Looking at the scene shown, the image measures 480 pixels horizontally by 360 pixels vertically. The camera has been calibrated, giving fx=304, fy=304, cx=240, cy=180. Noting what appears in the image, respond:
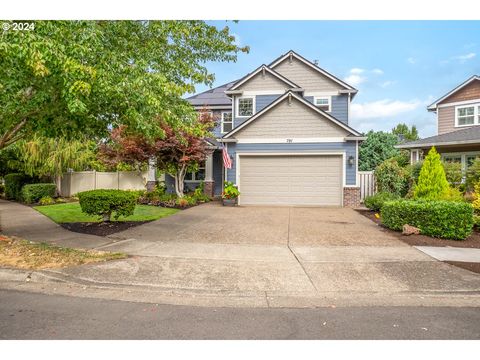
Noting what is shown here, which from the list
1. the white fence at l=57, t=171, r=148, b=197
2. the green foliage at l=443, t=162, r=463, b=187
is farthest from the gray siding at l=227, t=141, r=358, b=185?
the white fence at l=57, t=171, r=148, b=197

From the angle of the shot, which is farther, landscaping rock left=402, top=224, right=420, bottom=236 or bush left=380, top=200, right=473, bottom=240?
landscaping rock left=402, top=224, right=420, bottom=236

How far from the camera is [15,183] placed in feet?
65.6

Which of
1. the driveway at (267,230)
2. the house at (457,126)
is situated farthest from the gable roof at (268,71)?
the driveway at (267,230)

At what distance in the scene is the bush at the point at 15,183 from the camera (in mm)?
19812

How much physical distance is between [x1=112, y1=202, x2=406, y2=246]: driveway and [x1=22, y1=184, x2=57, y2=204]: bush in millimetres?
10432

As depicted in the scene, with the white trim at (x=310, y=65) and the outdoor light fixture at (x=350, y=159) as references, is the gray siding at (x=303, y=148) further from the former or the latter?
the white trim at (x=310, y=65)

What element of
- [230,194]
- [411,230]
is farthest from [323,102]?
[411,230]

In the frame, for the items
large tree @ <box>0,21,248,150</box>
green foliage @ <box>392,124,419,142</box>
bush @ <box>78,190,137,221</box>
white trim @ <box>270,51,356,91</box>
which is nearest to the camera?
large tree @ <box>0,21,248,150</box>

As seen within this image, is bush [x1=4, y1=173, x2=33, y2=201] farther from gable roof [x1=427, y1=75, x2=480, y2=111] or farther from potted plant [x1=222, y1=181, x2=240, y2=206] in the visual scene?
gable roof [x1=427, y1=75, x2=480, y2=111]

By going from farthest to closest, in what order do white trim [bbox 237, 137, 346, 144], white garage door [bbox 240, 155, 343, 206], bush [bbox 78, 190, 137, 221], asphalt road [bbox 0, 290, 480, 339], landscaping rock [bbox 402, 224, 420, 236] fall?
white garage door [bbox 240, 155, 343, 206] < white trim [bbox 237, 137, 346, 144] < bush [bbox 78, 190, 137, 221] < landscaping rock [bbox 402, 224, 420, 236] < asphalt road [bbox 0, 290, 480, 339]

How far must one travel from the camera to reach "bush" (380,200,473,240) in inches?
319

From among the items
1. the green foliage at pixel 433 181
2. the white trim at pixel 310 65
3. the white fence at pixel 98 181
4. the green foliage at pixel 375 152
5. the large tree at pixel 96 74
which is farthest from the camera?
the green foliage at pixel 375 152

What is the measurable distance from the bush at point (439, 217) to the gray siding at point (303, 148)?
654cm

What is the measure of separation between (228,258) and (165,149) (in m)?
10.4
